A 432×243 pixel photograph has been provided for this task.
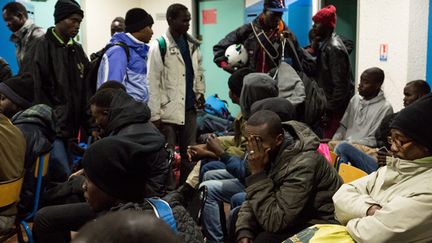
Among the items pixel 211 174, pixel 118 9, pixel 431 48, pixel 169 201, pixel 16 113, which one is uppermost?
pixel 118 9

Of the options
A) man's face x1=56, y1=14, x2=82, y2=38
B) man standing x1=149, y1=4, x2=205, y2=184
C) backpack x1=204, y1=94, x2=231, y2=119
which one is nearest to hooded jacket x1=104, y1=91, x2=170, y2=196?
man's face x1=56, y1=14, x2=82, y2=38

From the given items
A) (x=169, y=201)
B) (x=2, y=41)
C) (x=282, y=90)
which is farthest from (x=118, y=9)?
(x=169, y=201)

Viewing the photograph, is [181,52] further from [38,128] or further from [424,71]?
[424,71]

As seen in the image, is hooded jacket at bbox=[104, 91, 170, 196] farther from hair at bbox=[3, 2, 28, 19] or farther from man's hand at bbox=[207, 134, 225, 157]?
hair at bbox=[3, 2, 28, 19]

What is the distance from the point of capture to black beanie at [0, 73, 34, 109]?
3.01 meters

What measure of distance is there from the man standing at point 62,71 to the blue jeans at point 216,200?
3.93 feet

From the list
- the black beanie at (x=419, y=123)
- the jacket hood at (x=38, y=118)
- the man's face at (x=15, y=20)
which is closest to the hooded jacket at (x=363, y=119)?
the black beanie at (x=419, y=123)

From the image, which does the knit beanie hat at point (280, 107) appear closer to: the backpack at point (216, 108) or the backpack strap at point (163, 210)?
the backpack strap at point (163, 210)

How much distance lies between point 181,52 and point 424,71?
80.5 inches

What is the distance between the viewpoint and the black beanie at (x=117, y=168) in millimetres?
1777

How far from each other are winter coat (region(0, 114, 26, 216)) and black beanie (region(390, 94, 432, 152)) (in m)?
1.85

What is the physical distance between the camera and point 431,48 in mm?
4164

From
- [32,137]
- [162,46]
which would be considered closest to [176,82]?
[162,46]

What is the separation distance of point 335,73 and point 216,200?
5.56 feet
